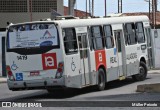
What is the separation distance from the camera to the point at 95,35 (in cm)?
2105

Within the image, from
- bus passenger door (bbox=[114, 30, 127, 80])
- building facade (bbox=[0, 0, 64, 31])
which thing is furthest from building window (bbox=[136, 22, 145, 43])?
building facade (bbox=[0, 0, 64, 31])

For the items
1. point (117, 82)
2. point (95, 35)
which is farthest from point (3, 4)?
point (95, 35)

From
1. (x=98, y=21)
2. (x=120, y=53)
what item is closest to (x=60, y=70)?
(x=98, y=21)

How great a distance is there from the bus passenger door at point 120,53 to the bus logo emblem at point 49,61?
4.69m

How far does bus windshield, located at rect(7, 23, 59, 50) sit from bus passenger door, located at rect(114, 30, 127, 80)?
15.0 feet

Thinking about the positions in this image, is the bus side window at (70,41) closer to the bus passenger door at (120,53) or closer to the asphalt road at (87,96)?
the asphalt road at (87,96)

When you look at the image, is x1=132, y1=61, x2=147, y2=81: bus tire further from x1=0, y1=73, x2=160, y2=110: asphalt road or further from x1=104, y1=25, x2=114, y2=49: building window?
x1=104, y1=25, x2=114, y2=49: building window

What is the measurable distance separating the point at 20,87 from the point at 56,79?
1438 millimetres

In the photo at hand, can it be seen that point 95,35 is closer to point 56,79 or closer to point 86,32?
point 86,32

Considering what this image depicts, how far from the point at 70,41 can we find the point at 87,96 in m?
2.06

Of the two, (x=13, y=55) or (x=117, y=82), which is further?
(x=117, y=82)

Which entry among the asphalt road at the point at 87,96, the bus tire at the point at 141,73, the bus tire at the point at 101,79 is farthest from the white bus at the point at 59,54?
the bus tire at the point at 141,73

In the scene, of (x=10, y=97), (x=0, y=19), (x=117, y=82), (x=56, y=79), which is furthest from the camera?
(x=0, y=19)

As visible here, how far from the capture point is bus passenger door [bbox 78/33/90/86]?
19938mm
